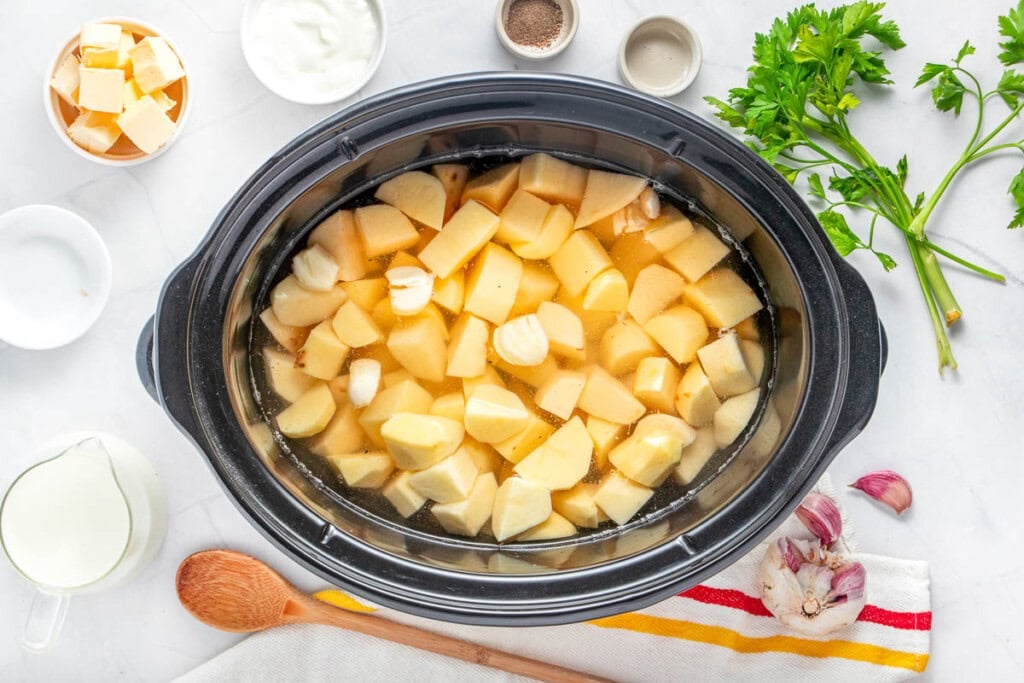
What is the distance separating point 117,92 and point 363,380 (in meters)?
0.54

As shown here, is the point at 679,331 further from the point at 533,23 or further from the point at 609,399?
the point at 533,23

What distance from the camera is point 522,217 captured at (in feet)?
3.84

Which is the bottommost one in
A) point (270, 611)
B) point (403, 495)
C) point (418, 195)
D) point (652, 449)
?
point (270, 611)

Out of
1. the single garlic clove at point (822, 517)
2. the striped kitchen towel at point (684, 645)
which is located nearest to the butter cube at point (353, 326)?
the striped kitchen towel at point (684, 645)

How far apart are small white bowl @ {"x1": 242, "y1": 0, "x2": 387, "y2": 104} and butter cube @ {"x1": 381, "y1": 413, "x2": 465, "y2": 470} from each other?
18.7 inches

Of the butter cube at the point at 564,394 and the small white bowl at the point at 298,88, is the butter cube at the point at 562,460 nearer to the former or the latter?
the butter cube at the point at 564,394

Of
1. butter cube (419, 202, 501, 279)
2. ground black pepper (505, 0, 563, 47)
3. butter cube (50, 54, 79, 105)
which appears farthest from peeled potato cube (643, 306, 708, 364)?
butter cube (50, 54, 79, 105)

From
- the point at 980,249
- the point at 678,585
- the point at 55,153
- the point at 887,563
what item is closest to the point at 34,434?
the point at 55,153

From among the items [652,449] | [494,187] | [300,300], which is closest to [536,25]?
[494,187]

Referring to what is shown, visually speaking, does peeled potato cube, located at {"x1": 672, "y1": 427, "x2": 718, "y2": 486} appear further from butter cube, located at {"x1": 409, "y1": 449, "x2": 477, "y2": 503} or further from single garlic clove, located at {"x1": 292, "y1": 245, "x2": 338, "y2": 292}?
single garlic clove, located at {"x1": 292, "y1": 245, "x2": 338, "y2": 292}

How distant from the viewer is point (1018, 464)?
141 centimetres

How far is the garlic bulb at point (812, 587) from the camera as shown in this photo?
→ 1.31 meters

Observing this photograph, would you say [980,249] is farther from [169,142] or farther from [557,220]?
[169,142]

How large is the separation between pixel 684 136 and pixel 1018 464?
799 millimetres
